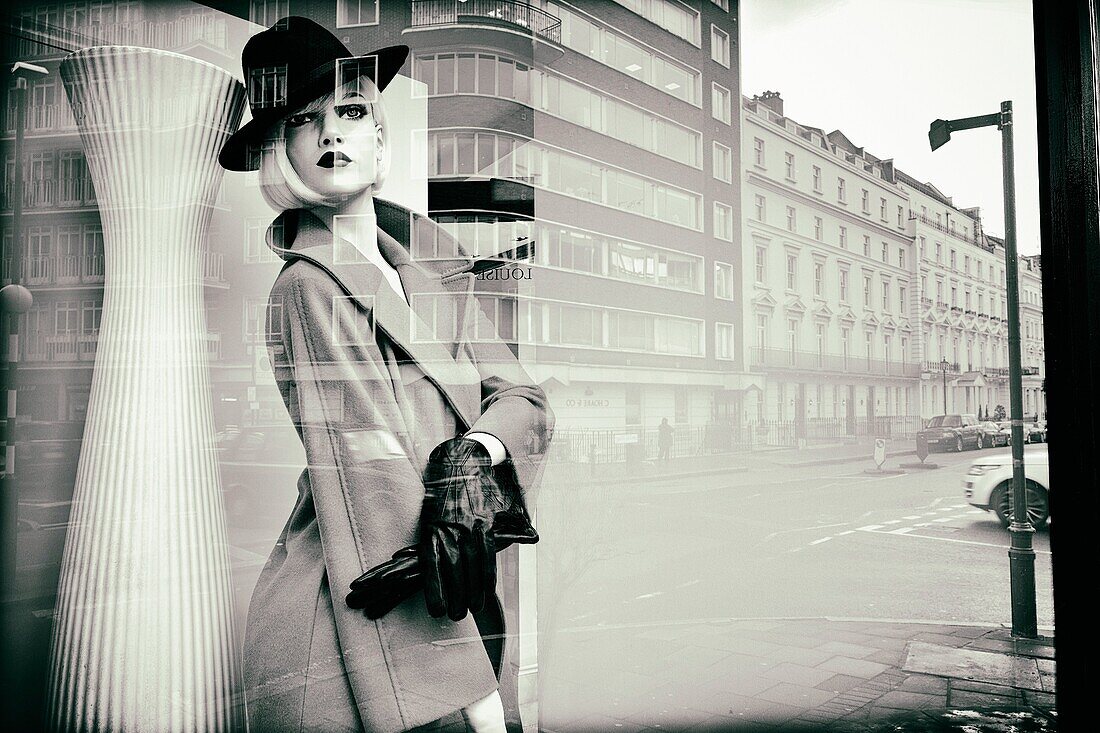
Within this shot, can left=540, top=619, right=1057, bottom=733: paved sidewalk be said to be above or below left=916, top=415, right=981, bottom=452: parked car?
below

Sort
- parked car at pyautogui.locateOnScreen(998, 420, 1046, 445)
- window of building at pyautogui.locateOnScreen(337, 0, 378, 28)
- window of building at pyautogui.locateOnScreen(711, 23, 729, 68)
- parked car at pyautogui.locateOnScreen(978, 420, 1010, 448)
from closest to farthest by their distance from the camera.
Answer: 1. window of building at pyautogui.locateOnScreen(337, 0, 378, 28)
2. parked car at pyautogui.locateOnScreen(998, 420, 1046, 445)
3. parked car at pyautogui.locateOnScreen(978, 420, 1010, 448)
4. window of building at pyautogui.locateOnScreen(711, 23, 729, 68)

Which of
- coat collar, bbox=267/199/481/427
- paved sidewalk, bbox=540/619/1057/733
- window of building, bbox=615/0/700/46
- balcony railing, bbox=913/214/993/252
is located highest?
window of building, bbox=615/0/700/46

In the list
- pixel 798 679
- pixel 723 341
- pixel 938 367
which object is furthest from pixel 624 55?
pixel 798 679

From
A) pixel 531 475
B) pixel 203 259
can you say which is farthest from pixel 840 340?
pixel 203 259

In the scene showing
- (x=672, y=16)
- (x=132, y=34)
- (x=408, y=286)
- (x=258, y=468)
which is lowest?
(x=258, y=468)

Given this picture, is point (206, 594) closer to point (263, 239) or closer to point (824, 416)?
point (263, 239)

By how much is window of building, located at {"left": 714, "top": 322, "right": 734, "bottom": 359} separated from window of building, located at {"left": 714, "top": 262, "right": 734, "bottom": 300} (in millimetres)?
111

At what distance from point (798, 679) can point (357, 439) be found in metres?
1.80

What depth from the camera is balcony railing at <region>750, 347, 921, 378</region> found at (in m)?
2.65

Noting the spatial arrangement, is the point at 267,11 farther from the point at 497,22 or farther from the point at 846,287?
the point at 846,287

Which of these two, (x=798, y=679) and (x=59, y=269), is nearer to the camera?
(x=59, y=269)

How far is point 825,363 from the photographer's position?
2656 millimetres

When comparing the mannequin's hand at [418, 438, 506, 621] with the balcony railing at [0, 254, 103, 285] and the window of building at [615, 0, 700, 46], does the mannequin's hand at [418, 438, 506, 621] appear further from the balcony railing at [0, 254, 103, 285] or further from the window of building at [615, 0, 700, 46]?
the window of building at [615, 0, 700, 46]

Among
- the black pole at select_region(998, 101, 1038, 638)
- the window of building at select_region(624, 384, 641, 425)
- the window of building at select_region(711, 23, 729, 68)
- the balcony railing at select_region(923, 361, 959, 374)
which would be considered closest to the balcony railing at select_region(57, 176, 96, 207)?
the window of building at select_region(624, 384, 641, 425)
